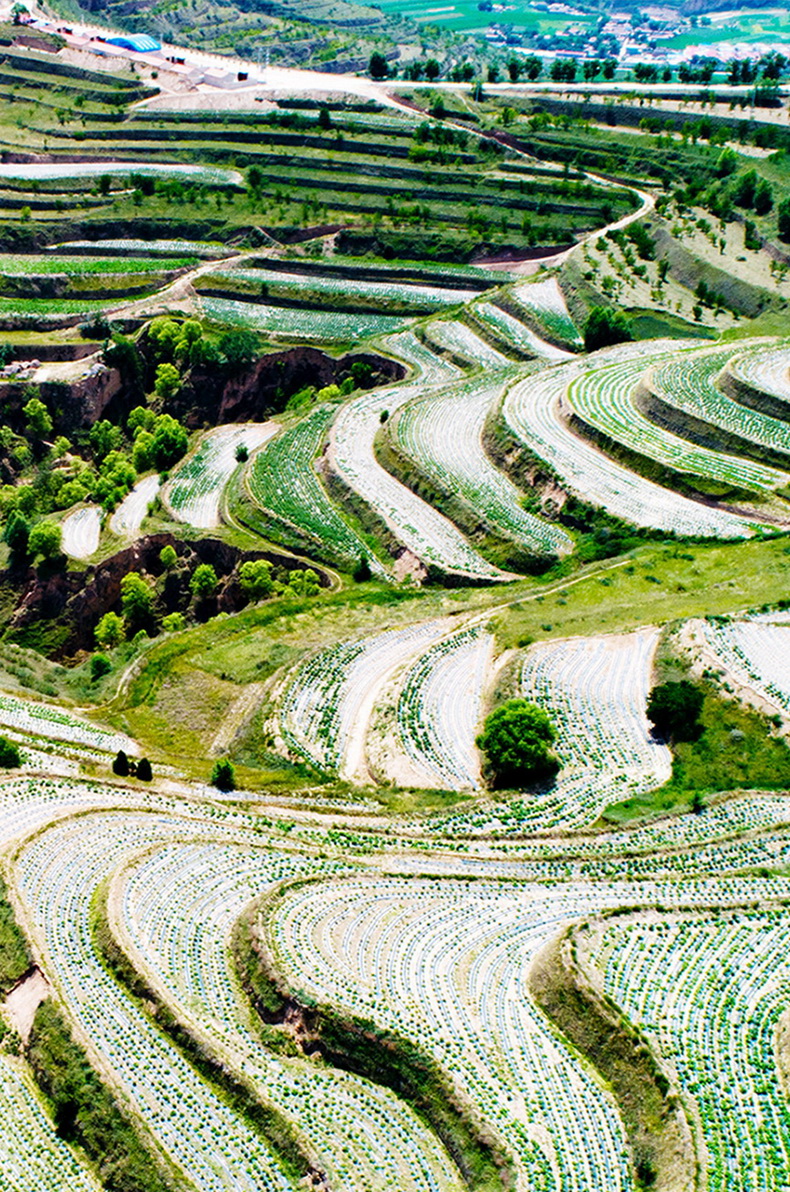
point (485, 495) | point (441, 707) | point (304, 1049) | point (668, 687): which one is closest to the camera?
point (304, 1049)

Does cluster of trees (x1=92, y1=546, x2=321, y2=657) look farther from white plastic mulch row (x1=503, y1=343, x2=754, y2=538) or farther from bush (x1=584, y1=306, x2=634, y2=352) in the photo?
bush (x1=584, y1=306, x2=634, y2=352)

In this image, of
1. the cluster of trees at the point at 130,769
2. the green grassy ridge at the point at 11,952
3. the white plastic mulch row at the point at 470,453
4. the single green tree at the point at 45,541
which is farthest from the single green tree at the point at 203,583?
the green grassy ridge at the point at 11,952

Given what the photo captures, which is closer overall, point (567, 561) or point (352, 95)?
point (567, 561)

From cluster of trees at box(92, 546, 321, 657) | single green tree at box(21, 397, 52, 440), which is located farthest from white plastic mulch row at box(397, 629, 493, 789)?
single green tree at box(21, 397, 52, 440)

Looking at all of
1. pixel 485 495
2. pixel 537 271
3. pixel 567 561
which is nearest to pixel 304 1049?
pixel 567 561

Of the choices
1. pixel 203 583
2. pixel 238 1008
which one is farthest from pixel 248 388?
pixel 238 1008

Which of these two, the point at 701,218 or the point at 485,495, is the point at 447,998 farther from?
the point at 701,218

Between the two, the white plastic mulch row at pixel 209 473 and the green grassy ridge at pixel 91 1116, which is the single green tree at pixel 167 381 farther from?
the green grassy ridge at pixel 91 1116
